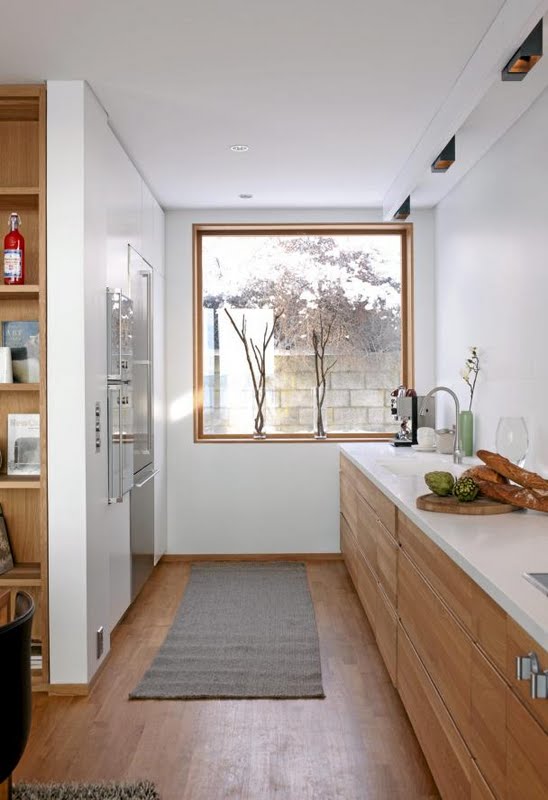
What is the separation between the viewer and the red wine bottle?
3.42 meters

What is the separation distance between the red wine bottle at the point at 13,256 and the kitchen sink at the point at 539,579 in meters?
2.51

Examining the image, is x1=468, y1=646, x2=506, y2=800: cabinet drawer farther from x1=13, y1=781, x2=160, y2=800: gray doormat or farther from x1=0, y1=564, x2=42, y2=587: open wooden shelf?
x1=0, y1=564, x2=42, y2=587: open wooden shelf

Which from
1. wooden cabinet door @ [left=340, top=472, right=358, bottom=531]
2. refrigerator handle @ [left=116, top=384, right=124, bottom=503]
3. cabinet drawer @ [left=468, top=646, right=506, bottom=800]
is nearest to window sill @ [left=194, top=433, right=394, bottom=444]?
wooden cabinet door @ [left=340, top=472, right=358, bottom=531]

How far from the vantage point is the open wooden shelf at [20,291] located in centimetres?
335

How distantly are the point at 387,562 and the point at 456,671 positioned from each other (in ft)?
4.20

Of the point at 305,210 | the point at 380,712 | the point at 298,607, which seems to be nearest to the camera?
the point at 380,712

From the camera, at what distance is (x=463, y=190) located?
4.77 metres

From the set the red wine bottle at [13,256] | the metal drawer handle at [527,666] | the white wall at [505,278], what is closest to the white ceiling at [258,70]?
the white wall at [505,278]

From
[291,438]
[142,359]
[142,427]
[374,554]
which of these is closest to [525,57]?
[374,554]

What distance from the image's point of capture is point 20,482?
339 centimetres

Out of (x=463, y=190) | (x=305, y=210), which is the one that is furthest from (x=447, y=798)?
(x=305, y=210)

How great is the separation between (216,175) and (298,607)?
105 inches

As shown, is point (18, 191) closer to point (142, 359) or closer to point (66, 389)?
point (66, 389)

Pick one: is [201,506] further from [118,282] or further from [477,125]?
[477,125]
